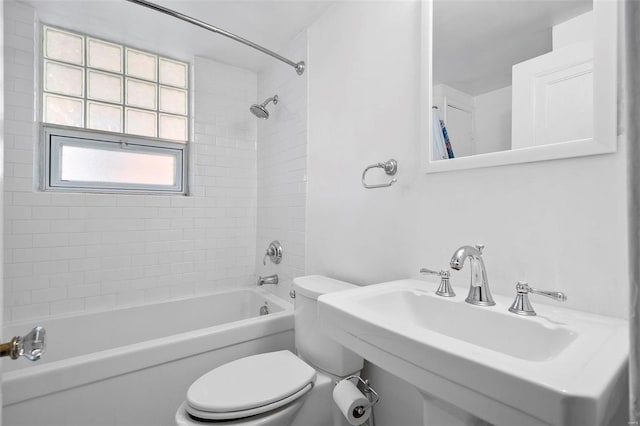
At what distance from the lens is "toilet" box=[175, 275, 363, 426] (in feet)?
3.56

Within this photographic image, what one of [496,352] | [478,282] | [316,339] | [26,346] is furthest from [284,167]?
[496,352]

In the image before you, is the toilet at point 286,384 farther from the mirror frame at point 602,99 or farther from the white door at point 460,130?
the mirror frame at point 602,99

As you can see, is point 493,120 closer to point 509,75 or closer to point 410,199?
point 509,75

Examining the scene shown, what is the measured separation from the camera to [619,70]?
0.79 m

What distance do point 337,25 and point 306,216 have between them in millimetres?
1101

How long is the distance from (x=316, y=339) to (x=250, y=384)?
350mm

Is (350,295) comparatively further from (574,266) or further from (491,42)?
(491,42)

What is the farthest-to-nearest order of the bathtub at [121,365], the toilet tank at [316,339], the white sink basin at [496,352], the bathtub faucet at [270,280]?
the bathtub faucet at [270,280] → the toilet tank at [316,339] → the bathtub at [121,365] → the white sink basin at [496,352]

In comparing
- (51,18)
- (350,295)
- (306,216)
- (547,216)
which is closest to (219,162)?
(306,216)

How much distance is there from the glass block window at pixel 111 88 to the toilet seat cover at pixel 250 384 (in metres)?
1.74

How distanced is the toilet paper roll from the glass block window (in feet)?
6.65

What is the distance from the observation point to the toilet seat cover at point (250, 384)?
108 cm

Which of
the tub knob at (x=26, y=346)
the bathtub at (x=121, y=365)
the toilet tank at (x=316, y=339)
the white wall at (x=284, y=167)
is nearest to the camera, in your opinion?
the tub knob at (x=26, y=346)

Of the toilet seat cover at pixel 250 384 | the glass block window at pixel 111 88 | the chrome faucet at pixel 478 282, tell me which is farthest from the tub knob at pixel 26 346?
the glass block window at pixel 111 88
